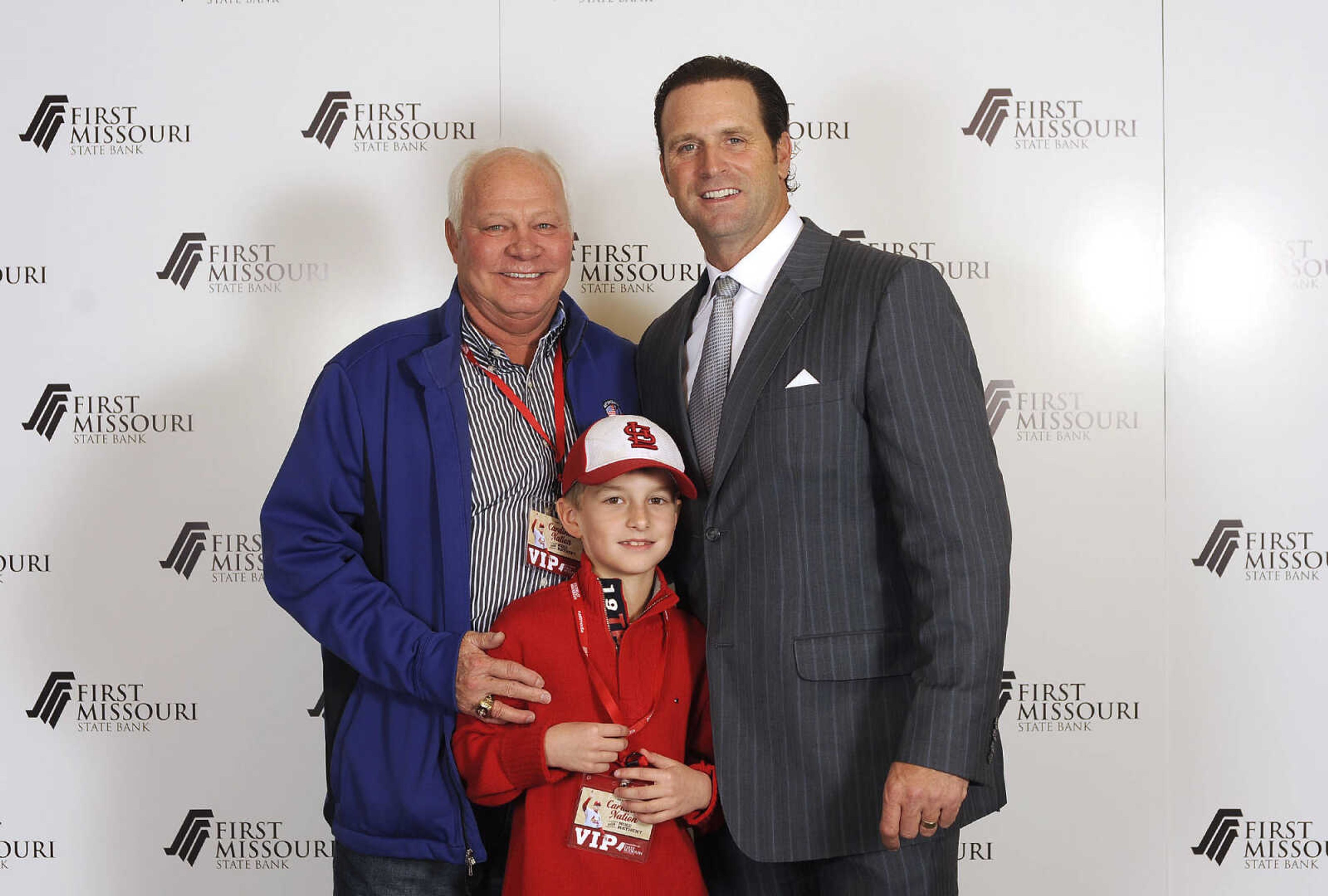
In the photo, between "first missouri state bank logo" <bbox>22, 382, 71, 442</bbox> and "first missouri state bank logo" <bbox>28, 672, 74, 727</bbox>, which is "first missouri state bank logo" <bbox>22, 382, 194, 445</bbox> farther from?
"first missouri state bank logo" <bbox>28, 672, 74, 727</bbox>

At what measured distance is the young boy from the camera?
173 centimetres

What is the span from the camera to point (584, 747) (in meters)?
1.71

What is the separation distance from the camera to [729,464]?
5.82 ft

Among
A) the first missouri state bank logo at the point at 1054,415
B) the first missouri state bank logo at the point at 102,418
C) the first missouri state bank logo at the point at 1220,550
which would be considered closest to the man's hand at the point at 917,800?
the first missouri state bank logo at the point at 1054,415

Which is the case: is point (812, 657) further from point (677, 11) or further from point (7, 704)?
point (7, 704)

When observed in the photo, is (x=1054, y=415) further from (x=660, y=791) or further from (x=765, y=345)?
(x=660, y=791)

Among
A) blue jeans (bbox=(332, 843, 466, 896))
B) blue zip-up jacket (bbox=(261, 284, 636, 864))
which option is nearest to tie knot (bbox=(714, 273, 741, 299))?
blue zip-up jacket (bbox=(261, 284, 636, 864))

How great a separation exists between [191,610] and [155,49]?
5.23 ft

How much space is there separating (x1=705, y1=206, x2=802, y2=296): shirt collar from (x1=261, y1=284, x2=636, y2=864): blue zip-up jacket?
0.56m

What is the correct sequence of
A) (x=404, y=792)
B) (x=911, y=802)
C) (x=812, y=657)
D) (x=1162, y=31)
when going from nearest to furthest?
(x=911, y=802) → (x=812, y=657) → (x=404, y=792) → (x=1162, y=31)

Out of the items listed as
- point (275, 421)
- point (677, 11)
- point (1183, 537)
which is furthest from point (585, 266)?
point (1183, 537)

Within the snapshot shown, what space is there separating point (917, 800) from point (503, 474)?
919 mm

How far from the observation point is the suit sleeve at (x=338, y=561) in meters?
1.85

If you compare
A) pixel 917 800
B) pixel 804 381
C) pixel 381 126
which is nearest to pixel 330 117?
pixel 381 126
